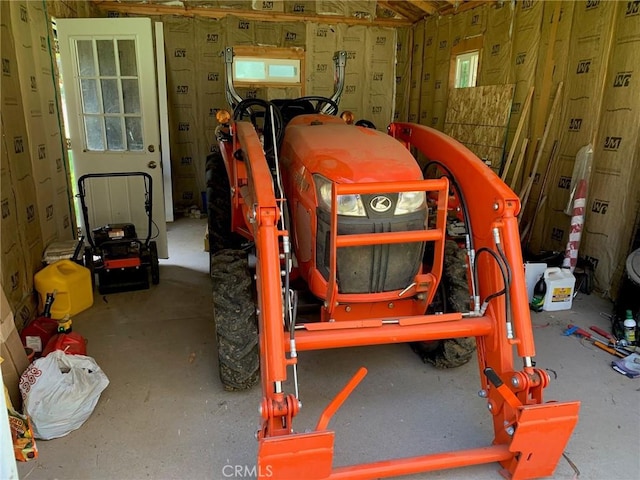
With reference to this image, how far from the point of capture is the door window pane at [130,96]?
3.94 meters

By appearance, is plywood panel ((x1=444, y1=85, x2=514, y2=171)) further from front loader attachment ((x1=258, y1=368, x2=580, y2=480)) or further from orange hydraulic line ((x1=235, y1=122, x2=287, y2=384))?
orange hydraulic line ((x1=235, y1=122, x2=287, y2=384))

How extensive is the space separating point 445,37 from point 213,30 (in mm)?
2948

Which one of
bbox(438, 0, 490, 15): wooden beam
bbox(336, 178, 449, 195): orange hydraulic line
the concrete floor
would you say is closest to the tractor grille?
bbox(336, 178, 449, 195): orange hydraulic line

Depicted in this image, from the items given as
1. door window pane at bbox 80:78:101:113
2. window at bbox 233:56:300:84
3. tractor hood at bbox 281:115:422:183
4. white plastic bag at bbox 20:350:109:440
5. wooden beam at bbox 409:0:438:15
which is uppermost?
wooden beam at bbox 409:0:438:15

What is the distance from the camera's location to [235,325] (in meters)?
2.14

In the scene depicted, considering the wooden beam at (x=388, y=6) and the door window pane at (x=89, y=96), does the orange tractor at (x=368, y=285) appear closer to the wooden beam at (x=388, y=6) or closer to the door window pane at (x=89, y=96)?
the door window pane at (x=89, y=96)

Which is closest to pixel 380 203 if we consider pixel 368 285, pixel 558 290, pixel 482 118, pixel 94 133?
pixel 368 285

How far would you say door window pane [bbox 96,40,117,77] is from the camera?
149 inches

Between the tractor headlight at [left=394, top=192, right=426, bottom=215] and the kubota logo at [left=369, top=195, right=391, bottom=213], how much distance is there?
5 centimetres

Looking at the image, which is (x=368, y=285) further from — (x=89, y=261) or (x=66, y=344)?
(x=89, y=261)

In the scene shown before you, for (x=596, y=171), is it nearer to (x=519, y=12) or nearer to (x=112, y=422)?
(x=519, y=12)

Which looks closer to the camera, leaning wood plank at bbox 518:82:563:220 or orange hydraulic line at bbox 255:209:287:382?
orange hydraulic line at bbox 255:209:287:382

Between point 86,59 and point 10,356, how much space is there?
2.70 m

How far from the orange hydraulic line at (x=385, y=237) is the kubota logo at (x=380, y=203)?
12 cm
